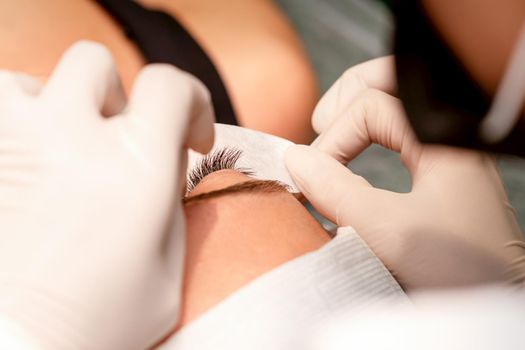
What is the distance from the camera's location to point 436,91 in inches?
17.9

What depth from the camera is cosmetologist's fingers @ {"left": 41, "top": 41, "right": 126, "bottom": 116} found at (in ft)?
1.77

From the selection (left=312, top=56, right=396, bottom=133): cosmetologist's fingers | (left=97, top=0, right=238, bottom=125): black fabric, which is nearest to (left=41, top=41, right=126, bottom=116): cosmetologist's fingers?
(left=97, top=0, right=238, bottom=125): black fabric

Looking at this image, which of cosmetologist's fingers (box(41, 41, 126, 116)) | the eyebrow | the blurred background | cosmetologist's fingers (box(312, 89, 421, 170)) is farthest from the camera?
the blurred background

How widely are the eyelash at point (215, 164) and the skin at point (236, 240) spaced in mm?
69

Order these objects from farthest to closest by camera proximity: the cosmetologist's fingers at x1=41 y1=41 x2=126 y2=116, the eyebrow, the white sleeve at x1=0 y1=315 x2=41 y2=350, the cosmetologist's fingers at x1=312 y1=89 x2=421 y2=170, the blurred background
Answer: the blurred background
the cosmetologist's fingers at x1=312 y1=89 x2=421 y2=170
the eyebrow
the cosmetologist's fingers at x1=41 y1=41 x2=126 y2=116
the white sleeve at x1=0 y1=315 x2=41 y2=350

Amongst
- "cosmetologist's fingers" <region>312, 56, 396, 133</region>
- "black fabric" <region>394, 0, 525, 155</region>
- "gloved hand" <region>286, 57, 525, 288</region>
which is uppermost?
"black fabric" <region>394, 0, 525, 155</region>

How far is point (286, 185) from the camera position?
78cm

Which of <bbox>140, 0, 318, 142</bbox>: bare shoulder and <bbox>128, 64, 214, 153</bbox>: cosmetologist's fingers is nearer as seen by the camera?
<bbox>128, 64, 214, 153</bbox>: cosmetologist's fingers

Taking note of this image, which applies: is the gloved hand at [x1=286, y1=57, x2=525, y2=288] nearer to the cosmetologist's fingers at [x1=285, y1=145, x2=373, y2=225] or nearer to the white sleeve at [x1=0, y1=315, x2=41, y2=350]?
the cosmetologist's fingers at [x1=285, y1=145, x2=373, y2=225]

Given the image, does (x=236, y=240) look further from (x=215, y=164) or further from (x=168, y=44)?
(x=168, y=44)

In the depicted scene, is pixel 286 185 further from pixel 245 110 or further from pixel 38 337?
pixel 38 337

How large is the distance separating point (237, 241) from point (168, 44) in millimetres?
383

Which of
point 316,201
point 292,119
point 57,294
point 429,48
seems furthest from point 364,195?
point 57,294

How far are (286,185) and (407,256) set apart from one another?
7.5 inches
